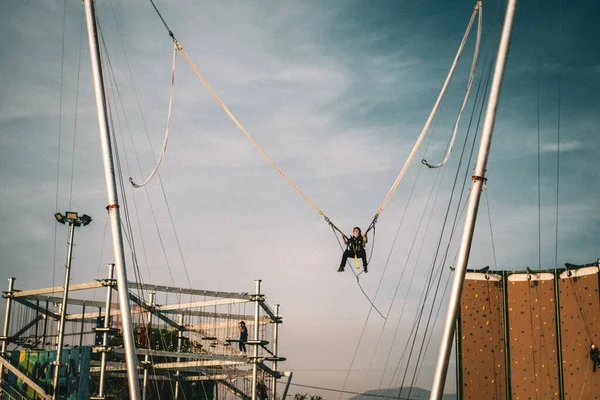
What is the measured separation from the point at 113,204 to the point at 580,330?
16.3 meters

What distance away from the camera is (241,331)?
25547 millimetres

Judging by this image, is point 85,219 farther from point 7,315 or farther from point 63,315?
point 7,315

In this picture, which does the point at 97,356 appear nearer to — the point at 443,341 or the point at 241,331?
the point at 241,331

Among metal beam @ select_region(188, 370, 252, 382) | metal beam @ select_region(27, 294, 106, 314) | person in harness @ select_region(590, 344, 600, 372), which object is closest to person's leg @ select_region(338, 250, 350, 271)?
metal beam @ select_region(188, 370, 252, 382)

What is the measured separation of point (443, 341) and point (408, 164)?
6480 mm

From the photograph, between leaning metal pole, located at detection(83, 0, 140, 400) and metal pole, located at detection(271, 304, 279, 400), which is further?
metal pole, located at detection(271, 304, 279, 400)

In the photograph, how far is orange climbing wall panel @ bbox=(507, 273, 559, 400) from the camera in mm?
21125

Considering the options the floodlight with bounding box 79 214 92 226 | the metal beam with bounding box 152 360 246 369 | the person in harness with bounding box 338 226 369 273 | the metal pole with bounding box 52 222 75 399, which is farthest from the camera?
the floodlight with bounding box 79 214 92 226

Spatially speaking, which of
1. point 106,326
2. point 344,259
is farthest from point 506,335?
point 106,326

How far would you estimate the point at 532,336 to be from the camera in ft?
71.8

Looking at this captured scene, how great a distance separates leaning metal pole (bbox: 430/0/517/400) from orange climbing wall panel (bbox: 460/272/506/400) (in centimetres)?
1323

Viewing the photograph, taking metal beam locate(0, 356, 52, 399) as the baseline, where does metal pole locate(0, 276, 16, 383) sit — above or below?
above

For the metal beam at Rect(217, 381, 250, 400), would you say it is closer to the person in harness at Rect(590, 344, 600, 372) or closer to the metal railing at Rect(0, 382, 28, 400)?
the metal railing at Rect(0, 382, 28, 400)

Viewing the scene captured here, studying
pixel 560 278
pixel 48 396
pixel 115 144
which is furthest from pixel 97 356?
pixel 560 278
